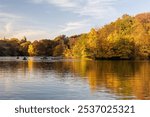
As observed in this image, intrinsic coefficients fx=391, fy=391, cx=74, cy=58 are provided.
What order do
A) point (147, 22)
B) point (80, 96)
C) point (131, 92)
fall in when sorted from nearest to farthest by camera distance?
1. point (80, 96)
2. point (131, 92)
3. point (147, 22)

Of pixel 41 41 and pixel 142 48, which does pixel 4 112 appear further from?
pixel 41 41

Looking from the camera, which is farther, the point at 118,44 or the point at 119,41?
the point at 119,41

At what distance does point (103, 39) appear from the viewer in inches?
2798

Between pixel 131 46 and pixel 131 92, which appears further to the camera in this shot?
pixel 131 46

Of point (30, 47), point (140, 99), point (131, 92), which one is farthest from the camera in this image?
point (30, 47)

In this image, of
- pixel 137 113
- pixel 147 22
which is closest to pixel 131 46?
pixel 147 22

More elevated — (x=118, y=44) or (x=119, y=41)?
(x=119, y=41)

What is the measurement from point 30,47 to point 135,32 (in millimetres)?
40237

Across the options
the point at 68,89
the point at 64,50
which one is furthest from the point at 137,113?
the point at 64,50

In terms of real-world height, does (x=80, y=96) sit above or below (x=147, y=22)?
below

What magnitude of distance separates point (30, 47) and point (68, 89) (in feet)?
296

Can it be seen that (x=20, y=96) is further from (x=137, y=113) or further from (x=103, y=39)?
(x=103, y=39)

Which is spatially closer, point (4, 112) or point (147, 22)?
point (4, 112)

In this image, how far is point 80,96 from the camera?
15867 mm
